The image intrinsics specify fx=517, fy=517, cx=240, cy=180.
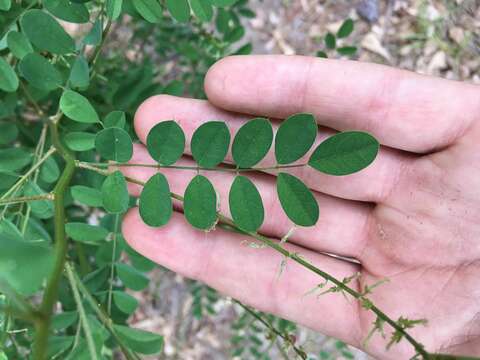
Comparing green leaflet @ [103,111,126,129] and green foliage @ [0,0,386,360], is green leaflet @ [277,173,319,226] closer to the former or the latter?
green foliage @ [0,0,386,360]

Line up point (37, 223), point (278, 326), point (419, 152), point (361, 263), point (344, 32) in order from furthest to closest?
point (278, 326)
point (344, 32)
point (361, 263)
point (419, 152)
point (37, 223)

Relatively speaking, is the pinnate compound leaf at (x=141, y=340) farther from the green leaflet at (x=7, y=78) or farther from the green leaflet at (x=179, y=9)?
the green leaflet at (x=179, y=9)

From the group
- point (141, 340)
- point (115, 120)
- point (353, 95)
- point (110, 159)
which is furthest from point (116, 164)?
point (353, 95)

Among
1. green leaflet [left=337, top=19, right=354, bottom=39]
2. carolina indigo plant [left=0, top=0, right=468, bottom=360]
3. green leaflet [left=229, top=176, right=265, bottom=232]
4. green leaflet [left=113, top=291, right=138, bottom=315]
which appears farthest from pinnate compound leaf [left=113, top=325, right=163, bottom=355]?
green leaflet [left=337, top=19, right=354, bottom=39]

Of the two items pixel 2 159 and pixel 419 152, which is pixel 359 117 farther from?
pixel 2 159

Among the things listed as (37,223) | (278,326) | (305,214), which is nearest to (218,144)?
Result: (305,214)

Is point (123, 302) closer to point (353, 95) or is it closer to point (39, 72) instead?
point (39, 72)

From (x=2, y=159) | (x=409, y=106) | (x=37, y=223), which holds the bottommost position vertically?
(x=37, y=223)
